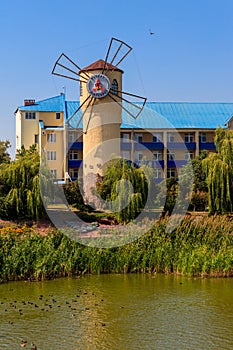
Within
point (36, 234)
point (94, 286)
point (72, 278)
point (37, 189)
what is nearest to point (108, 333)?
point (94, 286)

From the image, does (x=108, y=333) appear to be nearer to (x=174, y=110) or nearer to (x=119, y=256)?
(x=119, y=256)

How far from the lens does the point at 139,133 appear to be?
4419cm

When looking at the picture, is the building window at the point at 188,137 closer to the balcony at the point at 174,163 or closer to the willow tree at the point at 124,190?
the balcony at the point at 174,163

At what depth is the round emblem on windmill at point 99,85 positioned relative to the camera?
36.7 metres

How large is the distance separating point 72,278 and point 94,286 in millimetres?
1213

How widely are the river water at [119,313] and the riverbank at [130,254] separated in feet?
1.42

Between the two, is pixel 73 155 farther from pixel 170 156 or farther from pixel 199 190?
pixel 199 190

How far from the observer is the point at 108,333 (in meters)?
11.8

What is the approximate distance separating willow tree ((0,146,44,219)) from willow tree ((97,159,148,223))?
11.5 feet

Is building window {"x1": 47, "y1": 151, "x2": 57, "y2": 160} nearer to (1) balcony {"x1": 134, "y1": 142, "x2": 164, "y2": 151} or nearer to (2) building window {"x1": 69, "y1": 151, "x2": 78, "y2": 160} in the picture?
(2) building window {"x1": 69, "y1": 151, "x2": 78, "y2": 160}

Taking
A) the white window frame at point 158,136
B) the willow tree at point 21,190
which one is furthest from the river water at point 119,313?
the white window frame at point 158,136

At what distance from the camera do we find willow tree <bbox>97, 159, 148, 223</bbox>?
88.7 ft

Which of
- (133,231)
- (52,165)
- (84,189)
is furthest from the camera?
(52,165)

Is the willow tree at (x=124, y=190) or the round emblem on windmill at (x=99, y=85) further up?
the round emblem on windmill at (x=99, y=85)
